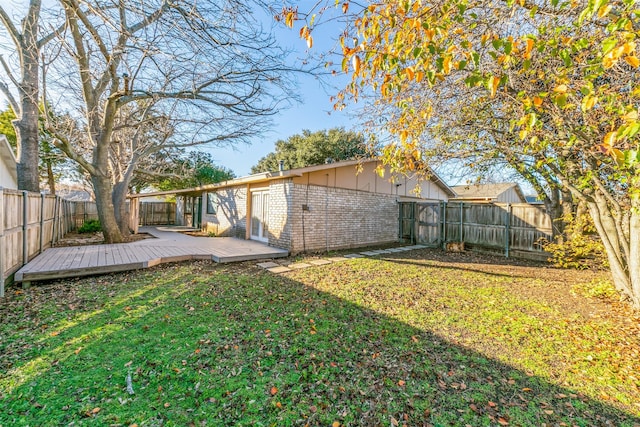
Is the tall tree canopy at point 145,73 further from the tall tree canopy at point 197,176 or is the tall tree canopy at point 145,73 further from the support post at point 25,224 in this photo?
the tall tree canopy at point 197,176

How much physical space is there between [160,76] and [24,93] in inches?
126

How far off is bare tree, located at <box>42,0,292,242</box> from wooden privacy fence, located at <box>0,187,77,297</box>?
1.75 meters

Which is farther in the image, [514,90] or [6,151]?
[6,151]

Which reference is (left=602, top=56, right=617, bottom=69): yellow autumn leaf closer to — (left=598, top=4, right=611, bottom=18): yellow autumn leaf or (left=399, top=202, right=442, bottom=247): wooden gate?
(left=598, top=4, right=611, bottom=18): yellow autumn leaf

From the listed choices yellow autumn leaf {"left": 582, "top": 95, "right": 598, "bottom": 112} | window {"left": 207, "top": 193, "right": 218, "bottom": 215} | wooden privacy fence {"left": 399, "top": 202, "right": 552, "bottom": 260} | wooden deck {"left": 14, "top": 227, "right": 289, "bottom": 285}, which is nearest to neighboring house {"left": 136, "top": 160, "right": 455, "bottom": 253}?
window {"left": 207, "top": 193, "right": 218, "bottom": 215}

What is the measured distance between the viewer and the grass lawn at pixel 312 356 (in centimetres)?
214

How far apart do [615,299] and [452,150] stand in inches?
154

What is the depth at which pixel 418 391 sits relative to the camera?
2.41 m

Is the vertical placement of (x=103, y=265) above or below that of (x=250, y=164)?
below

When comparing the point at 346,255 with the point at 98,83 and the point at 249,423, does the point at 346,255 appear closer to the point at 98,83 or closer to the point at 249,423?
the point at 249,423

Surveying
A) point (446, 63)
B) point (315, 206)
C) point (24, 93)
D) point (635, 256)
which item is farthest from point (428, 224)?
point (24, 93)

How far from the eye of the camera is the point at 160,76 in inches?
269

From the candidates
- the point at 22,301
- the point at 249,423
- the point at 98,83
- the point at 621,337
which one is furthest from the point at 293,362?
the point at 98,83

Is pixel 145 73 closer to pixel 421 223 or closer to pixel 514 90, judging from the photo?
pixel 514 90
